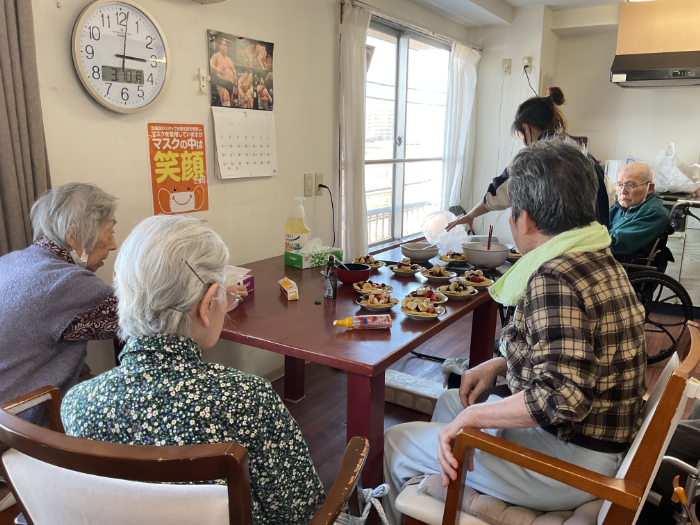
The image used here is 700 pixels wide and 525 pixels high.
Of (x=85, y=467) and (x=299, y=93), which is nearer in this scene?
(x=85, y=467)

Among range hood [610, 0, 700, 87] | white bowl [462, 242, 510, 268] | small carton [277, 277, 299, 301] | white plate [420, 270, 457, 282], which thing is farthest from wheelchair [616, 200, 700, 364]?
small carton [277, 277, 299, 301]

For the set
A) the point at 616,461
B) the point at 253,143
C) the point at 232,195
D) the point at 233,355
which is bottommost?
the point at 233,355

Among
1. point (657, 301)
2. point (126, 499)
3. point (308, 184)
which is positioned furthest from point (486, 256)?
point (126, 499)

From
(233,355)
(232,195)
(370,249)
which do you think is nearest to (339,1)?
(232,195)

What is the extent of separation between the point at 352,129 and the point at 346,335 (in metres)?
1.90

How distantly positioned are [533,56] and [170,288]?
4.37m

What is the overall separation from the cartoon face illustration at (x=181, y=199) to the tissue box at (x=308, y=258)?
1.52 feet

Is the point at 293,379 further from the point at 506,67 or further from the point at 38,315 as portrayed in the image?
the point at 506,67

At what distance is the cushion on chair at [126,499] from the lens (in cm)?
75

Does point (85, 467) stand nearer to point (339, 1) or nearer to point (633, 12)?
point (339, 1)

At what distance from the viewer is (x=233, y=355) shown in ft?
8.78

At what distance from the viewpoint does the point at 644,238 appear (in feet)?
10.3

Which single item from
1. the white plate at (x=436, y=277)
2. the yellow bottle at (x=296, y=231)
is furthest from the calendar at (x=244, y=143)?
the white plate at (x=436, y=277)

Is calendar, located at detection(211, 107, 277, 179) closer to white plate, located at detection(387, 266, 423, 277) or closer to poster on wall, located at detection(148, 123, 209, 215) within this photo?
poster on wall, located at detection(148, 123, 209, 215)
